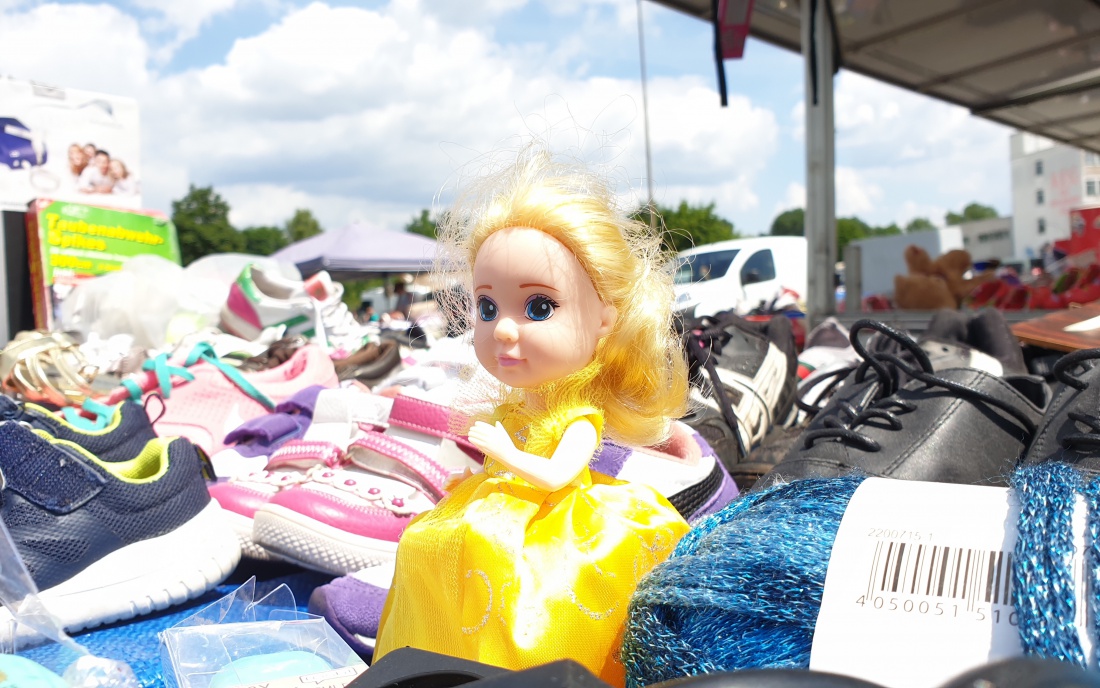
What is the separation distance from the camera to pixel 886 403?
Result: 117cm

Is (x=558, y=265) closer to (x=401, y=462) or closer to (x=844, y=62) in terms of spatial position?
(x=401, y=462)

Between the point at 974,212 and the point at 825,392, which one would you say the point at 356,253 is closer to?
the point at 825,392

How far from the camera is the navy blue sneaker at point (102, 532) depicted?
1176 mm

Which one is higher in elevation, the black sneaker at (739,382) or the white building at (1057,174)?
the white building at (1057,174)

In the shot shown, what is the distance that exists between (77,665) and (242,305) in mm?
2010

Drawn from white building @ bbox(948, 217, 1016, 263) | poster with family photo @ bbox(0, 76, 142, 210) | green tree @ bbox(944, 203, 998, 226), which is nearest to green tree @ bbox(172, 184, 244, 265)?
→ white building @ bbox(948, 217, 1016, 263)

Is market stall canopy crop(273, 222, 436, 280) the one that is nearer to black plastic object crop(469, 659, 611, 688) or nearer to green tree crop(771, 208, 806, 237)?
Result: green tree crop(771, 208, 806, 237)

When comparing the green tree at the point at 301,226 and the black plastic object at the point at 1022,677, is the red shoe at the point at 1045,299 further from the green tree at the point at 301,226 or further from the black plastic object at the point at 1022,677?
the green tree at the point at 301,226

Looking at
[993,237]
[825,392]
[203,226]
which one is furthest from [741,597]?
[203,226]

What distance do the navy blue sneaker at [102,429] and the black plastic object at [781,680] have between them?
1328 millimetres

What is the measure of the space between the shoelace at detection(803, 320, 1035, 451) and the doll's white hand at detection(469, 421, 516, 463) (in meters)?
0.51

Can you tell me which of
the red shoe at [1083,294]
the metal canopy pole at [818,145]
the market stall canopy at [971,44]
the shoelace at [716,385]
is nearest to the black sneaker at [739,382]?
the shoelace at [716,385]

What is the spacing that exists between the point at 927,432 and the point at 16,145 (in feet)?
11.5

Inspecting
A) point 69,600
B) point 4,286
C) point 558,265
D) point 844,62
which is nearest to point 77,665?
point 69,600
